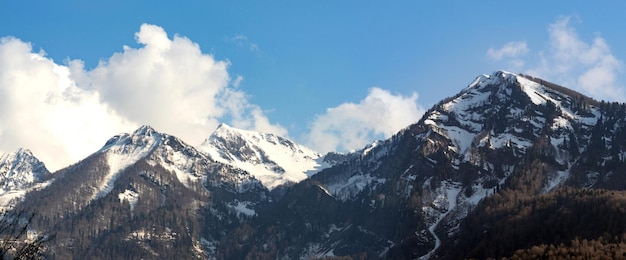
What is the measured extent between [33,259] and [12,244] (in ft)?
6.00

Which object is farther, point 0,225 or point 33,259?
point 33,259

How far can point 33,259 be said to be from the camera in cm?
3938

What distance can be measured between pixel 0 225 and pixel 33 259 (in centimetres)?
358

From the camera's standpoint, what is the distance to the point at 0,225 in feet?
120

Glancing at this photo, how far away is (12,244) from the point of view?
125 feet

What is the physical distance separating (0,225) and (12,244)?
180cm
